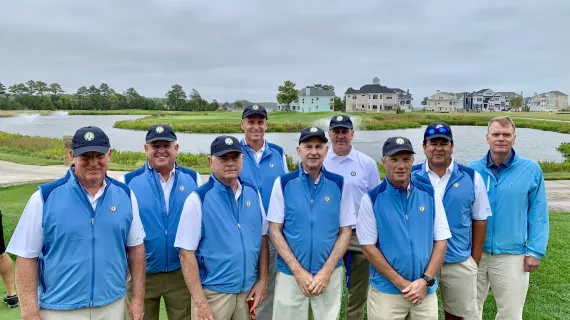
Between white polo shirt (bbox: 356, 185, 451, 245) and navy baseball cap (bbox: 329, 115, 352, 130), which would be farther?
navy baseball cap (bbox: 329, 115, 352, 130)

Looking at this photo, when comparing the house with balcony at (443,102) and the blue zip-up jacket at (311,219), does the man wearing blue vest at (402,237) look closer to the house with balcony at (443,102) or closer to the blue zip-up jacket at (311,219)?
the blue zip-up jacket at (311,219)

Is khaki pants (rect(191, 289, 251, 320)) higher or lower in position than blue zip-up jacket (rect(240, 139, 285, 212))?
lower

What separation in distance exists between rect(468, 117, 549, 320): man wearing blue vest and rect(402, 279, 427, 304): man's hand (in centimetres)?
115

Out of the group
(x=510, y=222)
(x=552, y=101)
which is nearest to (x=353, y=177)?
(x=510, y=222)

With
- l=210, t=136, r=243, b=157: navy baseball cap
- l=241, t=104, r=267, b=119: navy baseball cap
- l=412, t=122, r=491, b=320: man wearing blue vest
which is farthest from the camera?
l=241, t=104, r=267, b=119: navy baseball cap

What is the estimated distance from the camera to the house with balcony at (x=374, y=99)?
9544 centimetres

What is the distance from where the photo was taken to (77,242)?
2.78 meters

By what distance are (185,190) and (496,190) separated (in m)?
2.91

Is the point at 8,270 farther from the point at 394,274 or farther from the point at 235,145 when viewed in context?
the point at 394,274

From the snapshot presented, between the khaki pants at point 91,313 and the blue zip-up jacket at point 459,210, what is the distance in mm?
2712

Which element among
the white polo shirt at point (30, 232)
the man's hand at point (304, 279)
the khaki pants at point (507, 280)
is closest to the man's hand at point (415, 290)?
the man's hand at point (304, 279)

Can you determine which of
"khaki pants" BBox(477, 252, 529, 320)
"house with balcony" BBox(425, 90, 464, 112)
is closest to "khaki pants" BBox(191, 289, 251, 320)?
"khaki pants" BBox(477, 252, 529, 320)

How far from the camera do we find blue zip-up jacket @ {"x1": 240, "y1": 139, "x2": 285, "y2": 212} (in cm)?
430

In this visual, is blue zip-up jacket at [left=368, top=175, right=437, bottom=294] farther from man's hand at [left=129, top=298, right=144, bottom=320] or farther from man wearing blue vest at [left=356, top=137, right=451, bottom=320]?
→ man's hand at [left=129, top=298, right=144, bottom=320]
